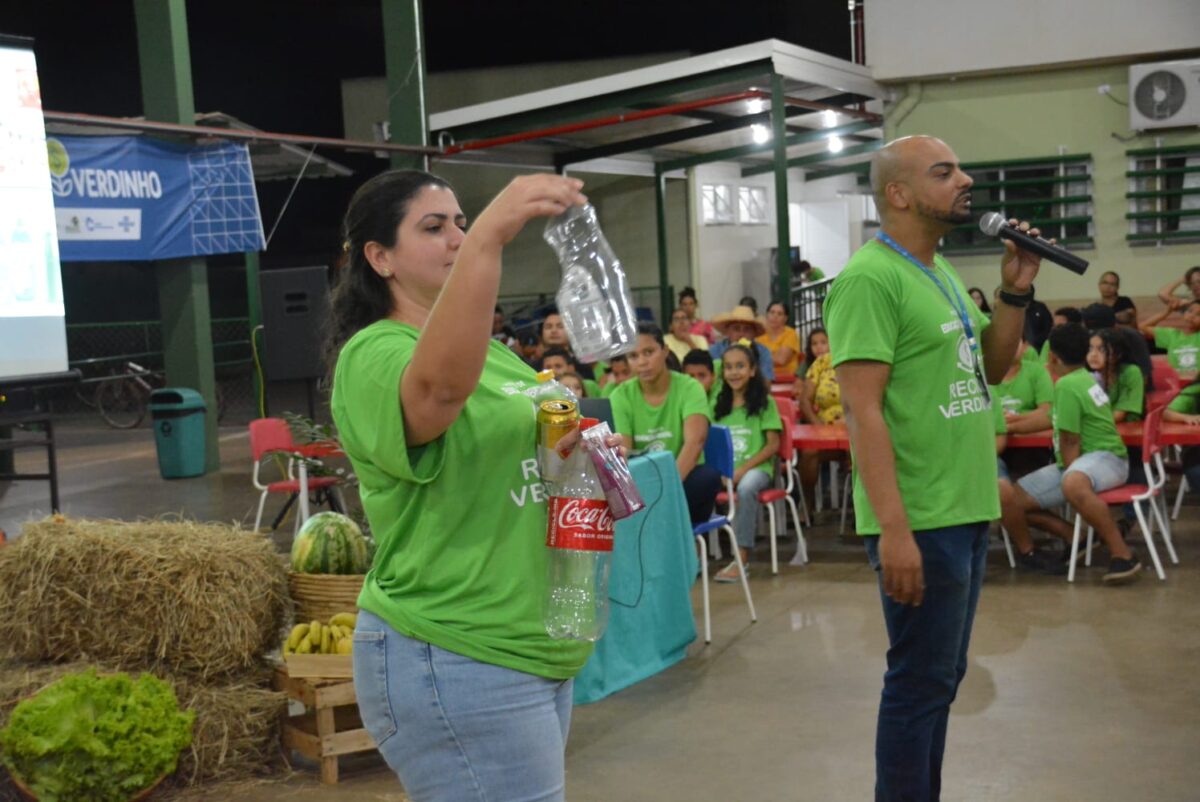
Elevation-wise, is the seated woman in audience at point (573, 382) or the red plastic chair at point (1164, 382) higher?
the seated woman in audience at point (573, 382)

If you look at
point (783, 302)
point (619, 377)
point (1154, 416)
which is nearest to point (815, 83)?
point (783, 302)

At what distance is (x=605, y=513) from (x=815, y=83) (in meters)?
11.8

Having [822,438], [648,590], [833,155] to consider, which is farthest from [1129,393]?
[833,155]

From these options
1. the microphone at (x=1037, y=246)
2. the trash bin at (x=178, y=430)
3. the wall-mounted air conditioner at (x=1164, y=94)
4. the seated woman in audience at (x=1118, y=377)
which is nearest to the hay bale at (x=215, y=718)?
the microphone at (x=1037, y=246)

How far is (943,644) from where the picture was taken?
2.87 meters

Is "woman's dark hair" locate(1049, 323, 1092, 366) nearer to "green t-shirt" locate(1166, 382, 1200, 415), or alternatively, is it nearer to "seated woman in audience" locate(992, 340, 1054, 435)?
"seated woman in audience" locate(992, 340, 1054, 435)

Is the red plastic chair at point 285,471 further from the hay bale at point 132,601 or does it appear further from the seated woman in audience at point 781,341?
the seated woman in audience at point 781,341

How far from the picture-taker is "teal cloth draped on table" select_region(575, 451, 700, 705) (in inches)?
199

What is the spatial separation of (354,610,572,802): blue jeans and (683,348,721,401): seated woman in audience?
5809 mm

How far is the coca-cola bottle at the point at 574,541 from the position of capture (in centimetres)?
186

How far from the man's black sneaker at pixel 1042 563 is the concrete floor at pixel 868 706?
11cm

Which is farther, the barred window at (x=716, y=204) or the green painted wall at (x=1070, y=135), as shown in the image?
the barred window at (x=716, y=204)

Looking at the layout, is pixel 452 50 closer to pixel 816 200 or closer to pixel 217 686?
pixel 816 200

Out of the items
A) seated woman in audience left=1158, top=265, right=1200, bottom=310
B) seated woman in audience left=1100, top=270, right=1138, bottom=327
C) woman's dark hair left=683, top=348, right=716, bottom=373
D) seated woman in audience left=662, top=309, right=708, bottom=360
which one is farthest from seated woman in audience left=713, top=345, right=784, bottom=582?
seated woman in audience left=1158, top=265, right=1200, bottom=310
